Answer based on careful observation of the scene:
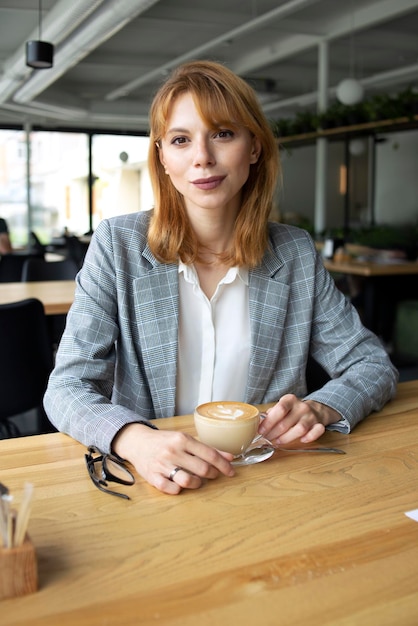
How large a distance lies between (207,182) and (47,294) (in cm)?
214

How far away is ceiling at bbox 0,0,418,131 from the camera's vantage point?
7684 millimetres

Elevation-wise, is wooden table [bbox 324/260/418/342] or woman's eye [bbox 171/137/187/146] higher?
woman's eye [bbox 171/137/187/146]

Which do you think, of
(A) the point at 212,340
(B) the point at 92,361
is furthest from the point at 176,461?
(A) the point at 212,340

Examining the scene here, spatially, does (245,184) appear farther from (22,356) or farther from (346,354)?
(22,356)

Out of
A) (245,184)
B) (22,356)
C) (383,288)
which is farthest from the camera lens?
(383,288)

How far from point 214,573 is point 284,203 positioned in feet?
48.3

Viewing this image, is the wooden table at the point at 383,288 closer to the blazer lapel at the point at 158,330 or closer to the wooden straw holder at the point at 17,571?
the blazer lapel at the point at 158,330

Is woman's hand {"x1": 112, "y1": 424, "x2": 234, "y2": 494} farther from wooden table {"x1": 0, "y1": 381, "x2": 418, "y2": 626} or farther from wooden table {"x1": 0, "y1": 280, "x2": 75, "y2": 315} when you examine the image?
wooden table {"x1": 0, "y1": 280, "x2": 75, "y2": 315}

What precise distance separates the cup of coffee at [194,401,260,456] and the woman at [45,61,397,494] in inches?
8.0

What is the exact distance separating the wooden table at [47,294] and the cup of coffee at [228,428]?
2.08 m

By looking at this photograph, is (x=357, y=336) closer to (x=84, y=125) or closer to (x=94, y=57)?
(x=94, y=57)

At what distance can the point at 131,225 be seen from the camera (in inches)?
63.9

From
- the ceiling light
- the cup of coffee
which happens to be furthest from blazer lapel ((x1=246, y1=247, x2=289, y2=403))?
the ceiling light

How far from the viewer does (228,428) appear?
→ 1.10 meters
